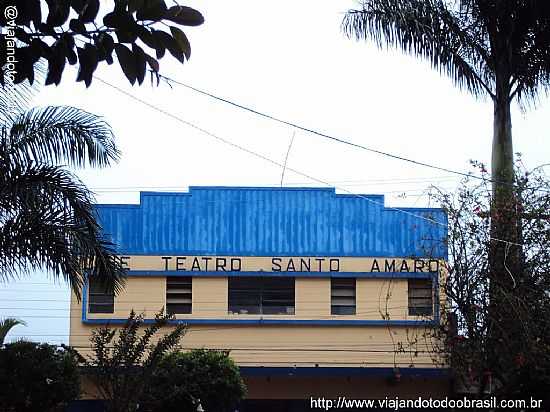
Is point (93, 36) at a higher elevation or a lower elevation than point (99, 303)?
higher

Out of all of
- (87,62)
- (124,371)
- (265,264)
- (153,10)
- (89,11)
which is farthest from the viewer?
(265,264)

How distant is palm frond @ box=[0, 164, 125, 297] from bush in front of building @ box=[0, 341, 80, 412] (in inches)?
184

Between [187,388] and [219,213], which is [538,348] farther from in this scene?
[219,213]

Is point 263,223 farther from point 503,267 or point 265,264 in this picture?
point 503,267

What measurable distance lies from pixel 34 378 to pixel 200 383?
12.7ft

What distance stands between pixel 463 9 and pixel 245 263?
13141 millimetres

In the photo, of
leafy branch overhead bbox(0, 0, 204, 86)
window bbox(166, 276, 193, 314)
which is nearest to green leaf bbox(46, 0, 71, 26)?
leafy branch overhead bbox(0, 0, 204, 86)

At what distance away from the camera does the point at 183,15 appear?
384 centimetres

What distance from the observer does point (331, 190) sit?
2825cm

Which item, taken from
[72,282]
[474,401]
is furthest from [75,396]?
[474,401]

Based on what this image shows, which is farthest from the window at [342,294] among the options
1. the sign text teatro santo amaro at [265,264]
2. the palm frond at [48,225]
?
the palm frond at [48,225]

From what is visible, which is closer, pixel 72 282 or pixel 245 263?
pixel 72 282

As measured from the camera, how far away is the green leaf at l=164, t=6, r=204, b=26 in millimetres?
3834

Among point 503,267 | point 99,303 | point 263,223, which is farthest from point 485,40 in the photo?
point 99,303
